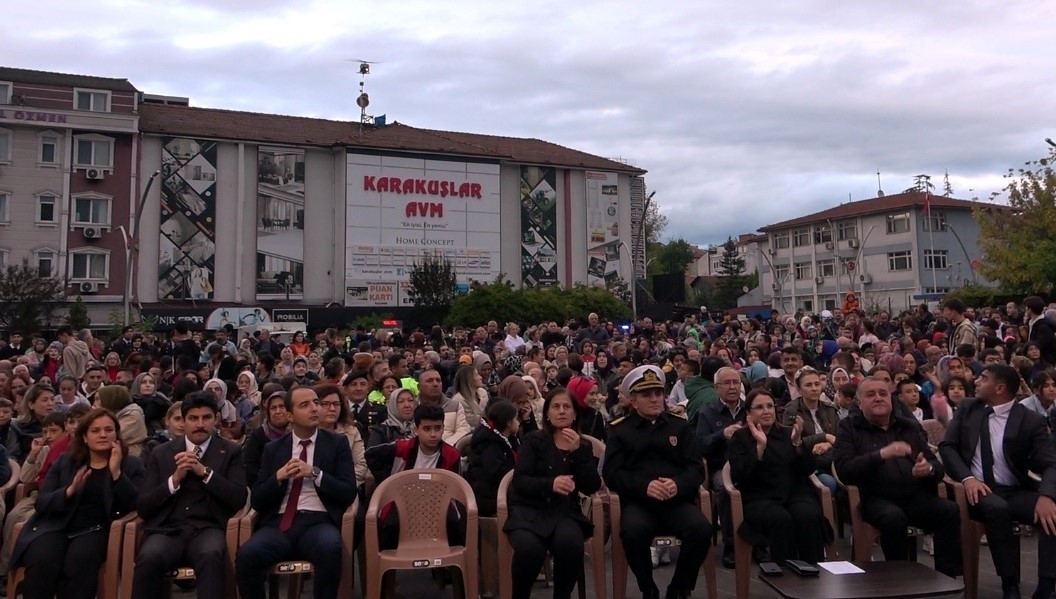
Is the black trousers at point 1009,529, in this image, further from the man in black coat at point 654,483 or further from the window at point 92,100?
the window at point 92,100

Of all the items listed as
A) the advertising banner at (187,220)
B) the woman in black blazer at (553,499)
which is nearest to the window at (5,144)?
the advertising banner at (187,220)

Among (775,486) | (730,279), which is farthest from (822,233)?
(775,486)

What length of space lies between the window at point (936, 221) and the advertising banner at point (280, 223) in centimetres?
4193

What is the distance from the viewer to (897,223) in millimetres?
58562

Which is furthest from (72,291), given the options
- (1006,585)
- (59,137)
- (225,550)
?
(1006,585)

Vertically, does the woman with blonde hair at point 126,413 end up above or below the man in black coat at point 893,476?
above

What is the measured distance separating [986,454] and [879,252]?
192 feet

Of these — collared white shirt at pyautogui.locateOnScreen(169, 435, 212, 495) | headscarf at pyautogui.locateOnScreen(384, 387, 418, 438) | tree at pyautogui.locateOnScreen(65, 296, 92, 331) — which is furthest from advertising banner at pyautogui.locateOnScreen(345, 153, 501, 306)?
collared white shirt at pyautogui.locateOnScreen(169, 435, 212, 495)

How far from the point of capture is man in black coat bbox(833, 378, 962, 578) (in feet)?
18.8

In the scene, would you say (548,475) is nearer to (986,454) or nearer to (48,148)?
(986,454)

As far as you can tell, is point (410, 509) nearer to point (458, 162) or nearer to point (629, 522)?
point (629, 522)

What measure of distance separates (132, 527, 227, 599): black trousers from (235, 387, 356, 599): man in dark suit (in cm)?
15

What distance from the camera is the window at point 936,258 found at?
5619cm

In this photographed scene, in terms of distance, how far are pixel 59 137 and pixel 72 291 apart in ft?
26.6
